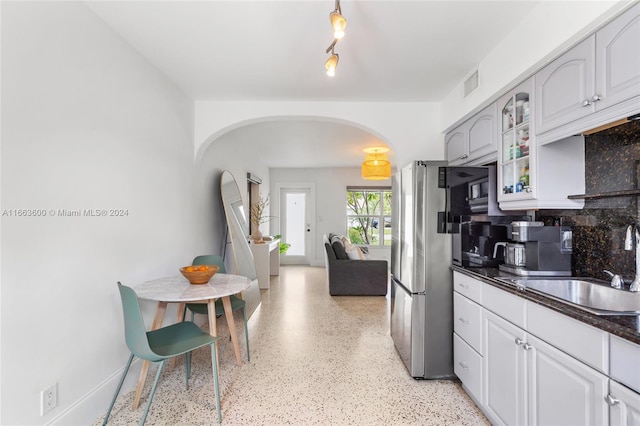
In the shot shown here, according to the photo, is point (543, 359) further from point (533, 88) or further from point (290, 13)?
point (290, 13)

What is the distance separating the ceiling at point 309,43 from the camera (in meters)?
1.75

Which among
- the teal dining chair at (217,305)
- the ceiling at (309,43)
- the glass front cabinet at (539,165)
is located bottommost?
the teal dining chair at (217,305)

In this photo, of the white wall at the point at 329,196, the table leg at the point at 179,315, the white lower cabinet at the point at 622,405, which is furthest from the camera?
the white wall at the point at 329,196

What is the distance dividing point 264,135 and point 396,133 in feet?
7.44

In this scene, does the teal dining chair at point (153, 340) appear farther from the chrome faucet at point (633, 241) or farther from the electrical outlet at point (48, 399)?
the chrome faucet at point (633, 241)

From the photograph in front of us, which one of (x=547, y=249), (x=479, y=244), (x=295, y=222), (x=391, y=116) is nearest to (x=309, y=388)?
(x=479, y=244)

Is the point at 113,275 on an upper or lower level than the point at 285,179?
lower

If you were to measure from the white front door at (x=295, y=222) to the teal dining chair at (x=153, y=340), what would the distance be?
5.73m

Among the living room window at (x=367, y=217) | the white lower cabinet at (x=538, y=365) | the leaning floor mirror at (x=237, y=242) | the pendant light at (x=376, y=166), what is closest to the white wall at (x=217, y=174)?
the leaning floor mirror at (x=237, y=242)

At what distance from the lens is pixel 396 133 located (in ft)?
10.3

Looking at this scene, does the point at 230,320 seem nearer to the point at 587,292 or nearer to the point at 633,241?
the point at 587,292

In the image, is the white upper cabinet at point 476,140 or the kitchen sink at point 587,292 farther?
the white upper cabinet at point 476,140

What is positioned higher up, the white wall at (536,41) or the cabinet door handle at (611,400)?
the white wall at (536,41)

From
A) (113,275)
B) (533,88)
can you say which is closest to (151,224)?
(113,275)
